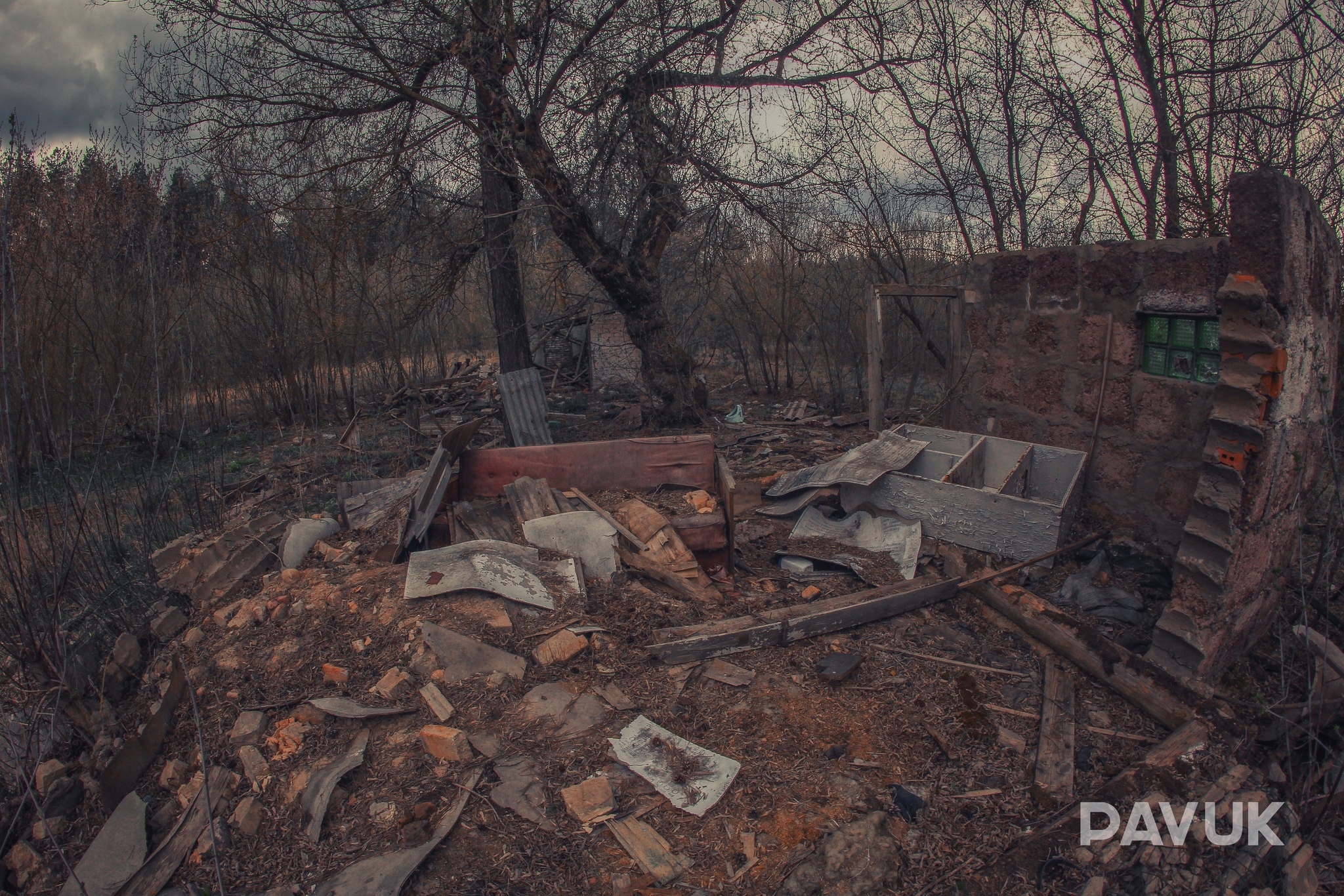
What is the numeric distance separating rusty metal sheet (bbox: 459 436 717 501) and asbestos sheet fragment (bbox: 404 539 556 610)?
1066 millimetres

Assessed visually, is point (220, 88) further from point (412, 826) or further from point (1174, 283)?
point (1174, 283)

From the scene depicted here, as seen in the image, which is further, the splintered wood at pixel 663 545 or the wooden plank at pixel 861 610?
the splintered wood at pixel 663 545

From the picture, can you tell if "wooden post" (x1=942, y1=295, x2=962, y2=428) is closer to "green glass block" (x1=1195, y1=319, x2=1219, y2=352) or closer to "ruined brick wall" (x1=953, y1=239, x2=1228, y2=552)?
"ruined brick wall" (x1=953, y1=239, x2=1228, y2=552)

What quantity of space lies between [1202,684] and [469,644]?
3429mm

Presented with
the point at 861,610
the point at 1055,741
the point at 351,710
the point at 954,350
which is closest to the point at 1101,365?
the point at 954,350

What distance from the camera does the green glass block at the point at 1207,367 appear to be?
169 inches

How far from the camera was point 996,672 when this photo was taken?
344 centimetres

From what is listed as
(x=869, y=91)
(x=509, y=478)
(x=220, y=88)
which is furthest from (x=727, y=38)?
(x=509, y=478)

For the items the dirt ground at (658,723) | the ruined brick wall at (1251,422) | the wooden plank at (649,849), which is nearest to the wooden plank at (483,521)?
the dirt ground at (658,723)

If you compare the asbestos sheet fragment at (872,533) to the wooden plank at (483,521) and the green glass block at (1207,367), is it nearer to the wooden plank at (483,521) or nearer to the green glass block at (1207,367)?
the green glass block at (1207,367)

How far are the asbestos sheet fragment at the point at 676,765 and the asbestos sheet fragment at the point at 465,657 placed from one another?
0.69 meters

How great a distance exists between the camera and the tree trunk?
7109 millimetres

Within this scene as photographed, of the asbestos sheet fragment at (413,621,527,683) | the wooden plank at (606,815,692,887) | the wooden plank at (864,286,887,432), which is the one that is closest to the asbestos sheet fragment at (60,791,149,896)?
the asbestos sheet fragment at (413,621,527,683)

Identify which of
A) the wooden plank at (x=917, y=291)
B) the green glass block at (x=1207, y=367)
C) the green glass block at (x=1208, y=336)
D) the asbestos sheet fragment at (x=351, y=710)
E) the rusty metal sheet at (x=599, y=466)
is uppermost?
the wooden plank at (x=917, y=291)
